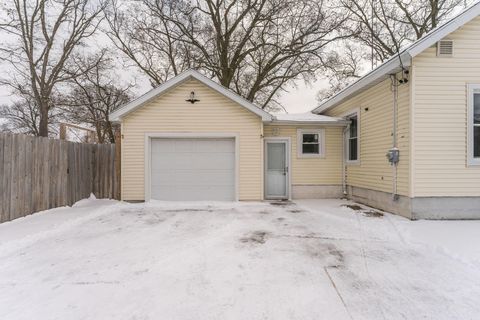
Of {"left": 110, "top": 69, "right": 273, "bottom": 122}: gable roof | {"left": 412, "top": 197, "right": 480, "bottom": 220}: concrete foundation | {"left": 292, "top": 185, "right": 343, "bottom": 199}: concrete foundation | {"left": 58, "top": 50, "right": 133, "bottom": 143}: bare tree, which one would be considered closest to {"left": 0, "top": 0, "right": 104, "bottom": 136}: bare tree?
{"left": 58, "top": 50, "right": 133, "bottom": 143}: bare tree

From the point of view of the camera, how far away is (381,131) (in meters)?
8.03

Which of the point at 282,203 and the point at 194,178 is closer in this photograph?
the point at 282,203

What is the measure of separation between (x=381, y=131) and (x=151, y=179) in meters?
7.55

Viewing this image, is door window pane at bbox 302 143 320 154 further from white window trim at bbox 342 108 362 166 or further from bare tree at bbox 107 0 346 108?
bare tree at bbox 107 0 346 108

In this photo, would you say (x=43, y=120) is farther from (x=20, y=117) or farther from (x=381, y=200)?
(x=381, y=200)

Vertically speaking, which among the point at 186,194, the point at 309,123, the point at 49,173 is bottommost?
the point at 186,194

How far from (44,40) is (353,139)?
58.1 ft

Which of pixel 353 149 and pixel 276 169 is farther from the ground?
pixel 353 149

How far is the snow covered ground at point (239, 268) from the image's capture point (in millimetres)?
2830

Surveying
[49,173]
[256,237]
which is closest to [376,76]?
[256,237]

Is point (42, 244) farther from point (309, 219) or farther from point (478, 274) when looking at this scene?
point (478, 274)

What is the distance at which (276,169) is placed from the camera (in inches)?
411

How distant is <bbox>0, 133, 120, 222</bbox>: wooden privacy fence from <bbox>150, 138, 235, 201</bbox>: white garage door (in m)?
1.74

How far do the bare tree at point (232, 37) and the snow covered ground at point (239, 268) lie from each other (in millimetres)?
13131
